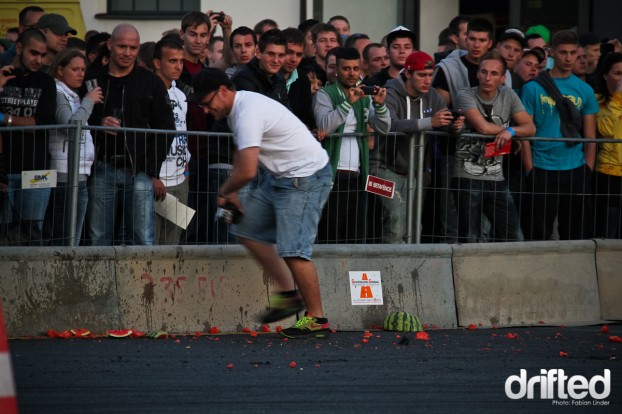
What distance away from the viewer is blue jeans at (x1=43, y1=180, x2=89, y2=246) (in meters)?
10.1

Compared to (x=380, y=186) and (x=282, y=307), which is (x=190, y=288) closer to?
(x=282, y=307)

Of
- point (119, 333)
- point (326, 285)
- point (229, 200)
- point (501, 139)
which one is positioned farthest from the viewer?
point (501, 139)

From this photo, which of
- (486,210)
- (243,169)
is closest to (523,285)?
(486,210)

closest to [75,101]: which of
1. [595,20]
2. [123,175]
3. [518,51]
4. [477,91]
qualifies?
[123,175]

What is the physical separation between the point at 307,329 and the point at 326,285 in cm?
93

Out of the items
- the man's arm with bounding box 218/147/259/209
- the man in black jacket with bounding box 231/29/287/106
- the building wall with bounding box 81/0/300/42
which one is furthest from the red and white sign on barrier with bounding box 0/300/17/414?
the building wall with bounding box 81/0/300/42

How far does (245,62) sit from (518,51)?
2786 mm

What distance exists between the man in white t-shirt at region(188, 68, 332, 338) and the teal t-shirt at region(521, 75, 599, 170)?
266 centimetres

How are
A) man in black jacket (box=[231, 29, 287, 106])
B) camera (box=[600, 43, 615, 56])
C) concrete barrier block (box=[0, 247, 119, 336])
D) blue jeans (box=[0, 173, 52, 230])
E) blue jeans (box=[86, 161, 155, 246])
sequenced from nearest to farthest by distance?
concrete barrier block (box=[0, 247, 119, 336])
blue jeans (box=[0, 173, 52, 230])
blue jeans (box=[86, 161, 155, 246])
man in black jacket (box=[231, 29, 287, 106])
camera (box=[600, 43, 615, 56])

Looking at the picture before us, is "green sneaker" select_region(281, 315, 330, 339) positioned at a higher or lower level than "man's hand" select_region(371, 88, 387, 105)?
lower

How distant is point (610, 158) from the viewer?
1199 centimetres

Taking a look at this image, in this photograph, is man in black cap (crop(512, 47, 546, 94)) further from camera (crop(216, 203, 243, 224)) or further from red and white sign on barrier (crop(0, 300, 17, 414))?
red and white sign on barrier (crop(0, 300, 17, 414))

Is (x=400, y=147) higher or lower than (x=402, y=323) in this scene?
higher

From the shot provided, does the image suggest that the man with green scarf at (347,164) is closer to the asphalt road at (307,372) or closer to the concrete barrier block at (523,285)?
the concrete barrier block at (523,285)
